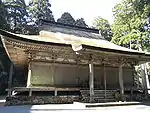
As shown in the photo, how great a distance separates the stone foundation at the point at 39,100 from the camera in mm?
9016

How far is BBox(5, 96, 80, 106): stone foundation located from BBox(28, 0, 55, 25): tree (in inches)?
949

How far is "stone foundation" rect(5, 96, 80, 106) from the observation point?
9016 mm

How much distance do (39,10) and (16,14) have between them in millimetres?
5326

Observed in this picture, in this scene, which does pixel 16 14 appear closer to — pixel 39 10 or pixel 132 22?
Result: pixel 39 10

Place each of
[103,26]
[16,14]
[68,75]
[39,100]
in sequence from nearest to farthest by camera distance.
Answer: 1. [39,100]
2. [68,75]
3. [16,14]
4. [103,26]

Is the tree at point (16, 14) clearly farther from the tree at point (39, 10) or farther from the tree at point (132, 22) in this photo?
the tree at point (132, 22)

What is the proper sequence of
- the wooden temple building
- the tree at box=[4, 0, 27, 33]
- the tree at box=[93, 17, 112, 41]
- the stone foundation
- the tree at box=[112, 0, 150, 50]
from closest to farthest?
the stone foundation < the wooden temple building < the tree at box=[112, 0, 150, 50] < the tree at box=[4, 0, 27, 33] < the tree at box=[93, 17, 112, 41]

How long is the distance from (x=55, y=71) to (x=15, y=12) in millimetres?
21360

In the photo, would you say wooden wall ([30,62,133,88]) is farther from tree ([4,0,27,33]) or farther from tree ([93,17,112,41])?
tree ([4,0,27,33])

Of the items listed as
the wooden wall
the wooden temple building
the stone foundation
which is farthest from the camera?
the wooden wall

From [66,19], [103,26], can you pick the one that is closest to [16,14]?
[66,19]

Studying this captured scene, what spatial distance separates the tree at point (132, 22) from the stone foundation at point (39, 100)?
9950 millimetres

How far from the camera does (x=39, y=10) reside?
3203 centimetres

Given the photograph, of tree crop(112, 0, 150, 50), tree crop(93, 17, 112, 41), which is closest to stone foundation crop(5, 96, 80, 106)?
tree crop(112, 0, 150, 50)
